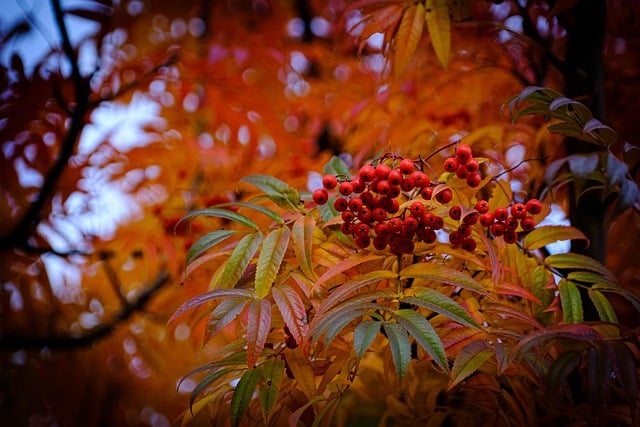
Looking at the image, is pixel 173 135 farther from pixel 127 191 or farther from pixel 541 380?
pixel 541 380

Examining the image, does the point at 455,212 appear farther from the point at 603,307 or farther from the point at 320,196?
the point at 603,307

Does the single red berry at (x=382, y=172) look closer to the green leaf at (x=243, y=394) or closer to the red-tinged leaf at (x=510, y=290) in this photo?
the red-tinged leaf at (x=510, y=290)

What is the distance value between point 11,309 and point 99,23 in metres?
1.52

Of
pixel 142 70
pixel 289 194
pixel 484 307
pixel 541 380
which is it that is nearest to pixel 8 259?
pixel 142 70

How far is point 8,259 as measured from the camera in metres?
2.28

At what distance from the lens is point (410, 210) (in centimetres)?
105

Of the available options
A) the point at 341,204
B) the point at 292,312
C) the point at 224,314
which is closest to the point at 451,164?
the point at 341,204

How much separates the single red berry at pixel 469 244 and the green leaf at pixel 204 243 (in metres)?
0.50

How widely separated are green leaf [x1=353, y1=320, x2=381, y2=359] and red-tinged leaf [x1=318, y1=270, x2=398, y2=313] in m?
0.07

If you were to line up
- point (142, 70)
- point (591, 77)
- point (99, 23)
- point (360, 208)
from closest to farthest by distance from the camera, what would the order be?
1. point (360, 208)
2. point (591, 77)
3. point (99, 23)
4. point (142, 70)

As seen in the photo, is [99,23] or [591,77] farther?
[99,23]

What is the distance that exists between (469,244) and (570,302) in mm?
258

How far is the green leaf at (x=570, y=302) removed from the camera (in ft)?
3.63

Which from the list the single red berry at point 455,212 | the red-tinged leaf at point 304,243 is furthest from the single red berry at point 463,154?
the red-tinged leaf at point 304,243
